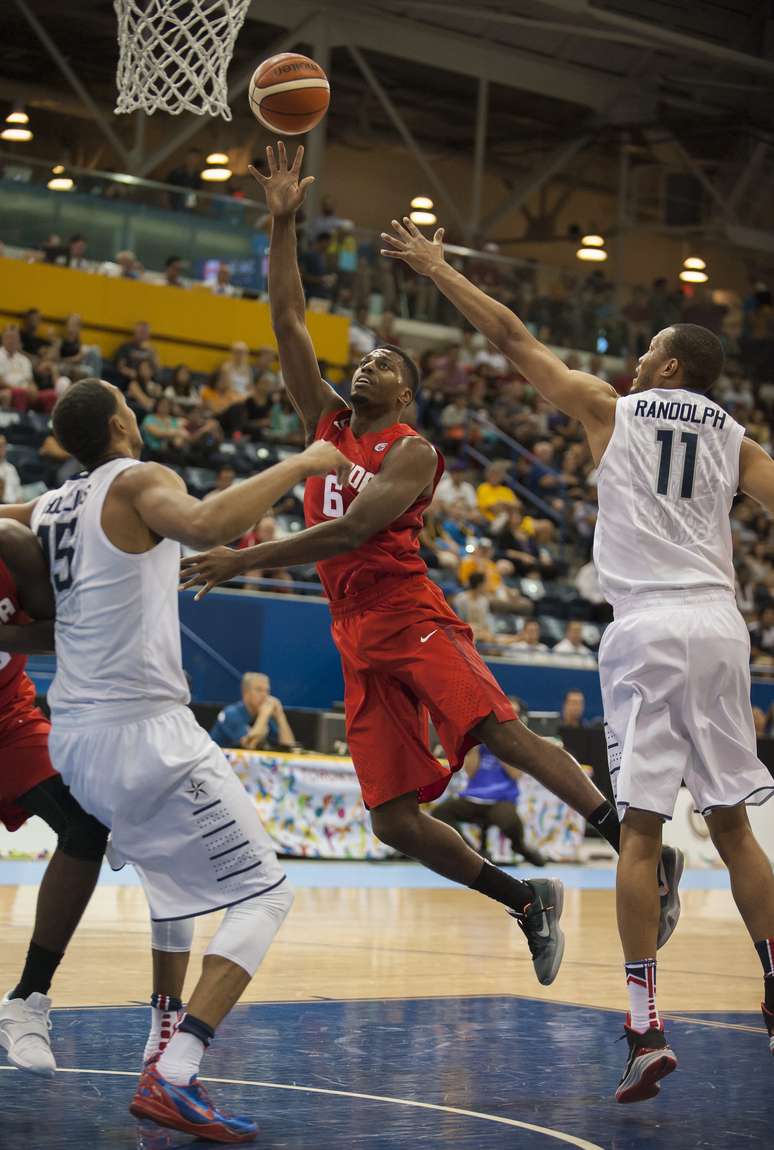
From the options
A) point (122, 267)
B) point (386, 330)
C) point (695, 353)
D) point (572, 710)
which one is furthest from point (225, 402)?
point (695, 353)

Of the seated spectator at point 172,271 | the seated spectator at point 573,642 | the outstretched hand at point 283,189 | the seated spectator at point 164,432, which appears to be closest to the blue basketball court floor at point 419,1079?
the outstretched hand at point 283,189

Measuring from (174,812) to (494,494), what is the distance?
15.0 meters

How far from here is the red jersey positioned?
18.2 feet

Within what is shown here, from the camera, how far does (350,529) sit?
5.01 m

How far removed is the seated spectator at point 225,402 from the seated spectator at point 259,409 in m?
0.09

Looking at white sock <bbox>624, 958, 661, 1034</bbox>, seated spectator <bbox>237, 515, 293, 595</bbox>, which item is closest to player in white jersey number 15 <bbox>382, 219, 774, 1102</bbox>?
white sock <bbox>624, 958, 661, 1034</bbox>

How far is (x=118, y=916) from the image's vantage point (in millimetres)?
9055

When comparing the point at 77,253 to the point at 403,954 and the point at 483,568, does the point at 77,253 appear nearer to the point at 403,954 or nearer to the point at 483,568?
the point at 483,568

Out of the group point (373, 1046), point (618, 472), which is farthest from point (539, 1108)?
point (618, 472)

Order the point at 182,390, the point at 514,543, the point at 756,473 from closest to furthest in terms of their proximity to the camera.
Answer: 1. the point at 756,473
2. the point at 182,390
3. the point at 514,543

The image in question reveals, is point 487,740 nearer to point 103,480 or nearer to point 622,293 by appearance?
point 103,480

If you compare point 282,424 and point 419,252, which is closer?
point 419,252

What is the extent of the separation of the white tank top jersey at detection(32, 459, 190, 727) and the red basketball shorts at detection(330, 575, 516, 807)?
1392 mm

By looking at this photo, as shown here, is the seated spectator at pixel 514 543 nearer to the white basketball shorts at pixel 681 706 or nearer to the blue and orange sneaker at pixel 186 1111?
the white basketball shorts at pixel 681 706
